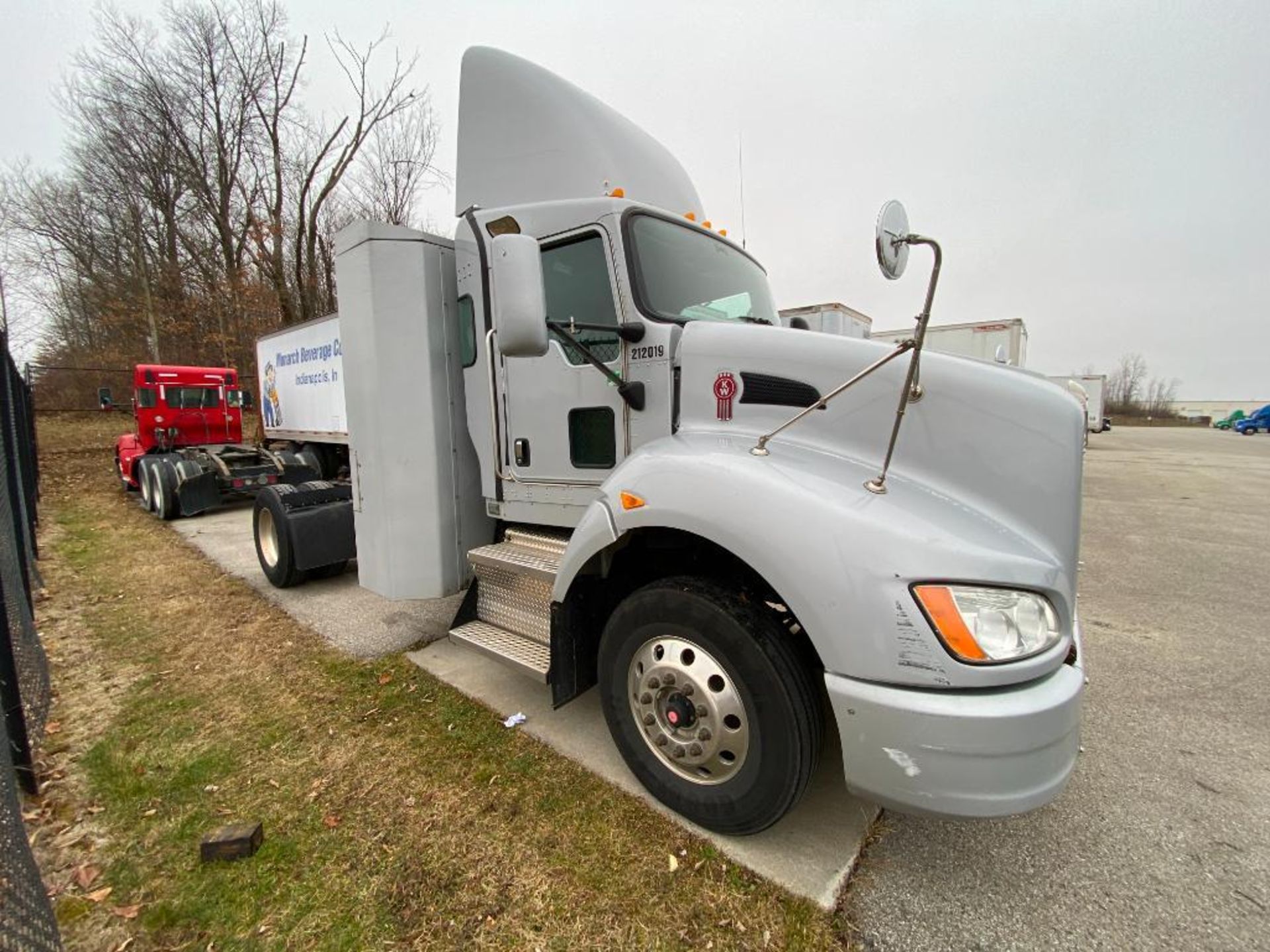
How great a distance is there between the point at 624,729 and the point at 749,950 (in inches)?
34.1

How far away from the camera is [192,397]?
1097cm

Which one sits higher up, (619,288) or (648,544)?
(619,288)

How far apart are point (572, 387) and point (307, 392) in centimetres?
918

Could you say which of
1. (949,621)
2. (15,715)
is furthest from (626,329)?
(15,715)

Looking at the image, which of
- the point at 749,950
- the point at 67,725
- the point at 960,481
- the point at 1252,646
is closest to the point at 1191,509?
the point at 1252,646

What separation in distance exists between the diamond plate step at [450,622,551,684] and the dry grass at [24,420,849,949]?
421mm

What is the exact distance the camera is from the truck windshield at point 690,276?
2.66 meters

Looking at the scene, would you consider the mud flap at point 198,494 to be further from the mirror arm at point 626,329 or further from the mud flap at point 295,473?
the mirror arm at point 626,329

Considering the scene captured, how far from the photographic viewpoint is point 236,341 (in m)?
20.0

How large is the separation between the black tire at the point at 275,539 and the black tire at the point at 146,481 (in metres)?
5.32

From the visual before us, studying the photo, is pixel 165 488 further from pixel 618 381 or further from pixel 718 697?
pixel 718 697

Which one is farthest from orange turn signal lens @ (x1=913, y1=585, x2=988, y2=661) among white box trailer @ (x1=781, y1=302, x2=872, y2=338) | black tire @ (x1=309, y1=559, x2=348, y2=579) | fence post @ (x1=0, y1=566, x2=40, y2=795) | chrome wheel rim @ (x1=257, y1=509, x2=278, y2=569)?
chrome wheel rim @ (x1=257, y1=509, x2=278, y2=569)

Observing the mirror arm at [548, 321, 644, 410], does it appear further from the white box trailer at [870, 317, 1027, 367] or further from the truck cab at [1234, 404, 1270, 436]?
the truck cab at [1234, 404, 1270, 436]

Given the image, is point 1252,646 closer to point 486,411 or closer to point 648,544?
point 648,544
